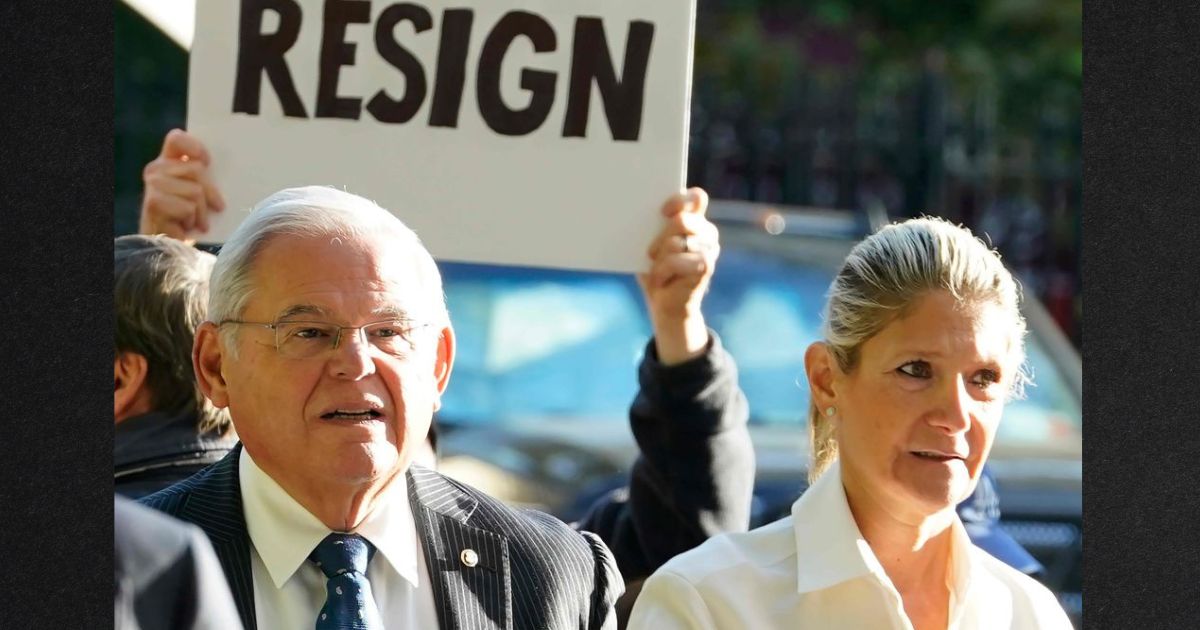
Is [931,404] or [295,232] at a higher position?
[295,232]

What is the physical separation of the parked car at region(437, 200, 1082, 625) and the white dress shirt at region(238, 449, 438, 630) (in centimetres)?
266

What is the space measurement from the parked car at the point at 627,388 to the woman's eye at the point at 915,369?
2523mm

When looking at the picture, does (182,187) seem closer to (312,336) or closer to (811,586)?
(312,336)

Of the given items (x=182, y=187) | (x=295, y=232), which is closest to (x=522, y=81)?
(x=182, y=187)

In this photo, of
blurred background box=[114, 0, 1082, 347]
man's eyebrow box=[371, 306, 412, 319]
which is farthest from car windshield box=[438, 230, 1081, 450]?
blurred background box=[114, 0, 1082, 347]

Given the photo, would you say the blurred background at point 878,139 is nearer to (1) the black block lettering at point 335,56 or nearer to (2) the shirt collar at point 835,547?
(1) the black block lettering at point 335,56

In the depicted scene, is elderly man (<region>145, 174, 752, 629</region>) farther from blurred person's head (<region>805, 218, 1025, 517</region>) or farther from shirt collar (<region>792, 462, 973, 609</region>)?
blurred person's head (<region>805, 218, 1025, 517</region>)

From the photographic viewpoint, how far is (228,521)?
280cm

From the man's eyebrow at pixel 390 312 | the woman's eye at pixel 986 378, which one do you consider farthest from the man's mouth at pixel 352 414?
the woman's eye at pixel 986 378

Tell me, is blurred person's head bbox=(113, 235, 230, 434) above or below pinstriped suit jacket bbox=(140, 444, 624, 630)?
above

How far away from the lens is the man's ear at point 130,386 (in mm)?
3463

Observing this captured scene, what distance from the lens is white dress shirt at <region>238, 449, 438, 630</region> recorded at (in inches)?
109

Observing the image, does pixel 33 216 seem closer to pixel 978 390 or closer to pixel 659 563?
pixel 659 563

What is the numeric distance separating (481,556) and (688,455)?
52 cm
